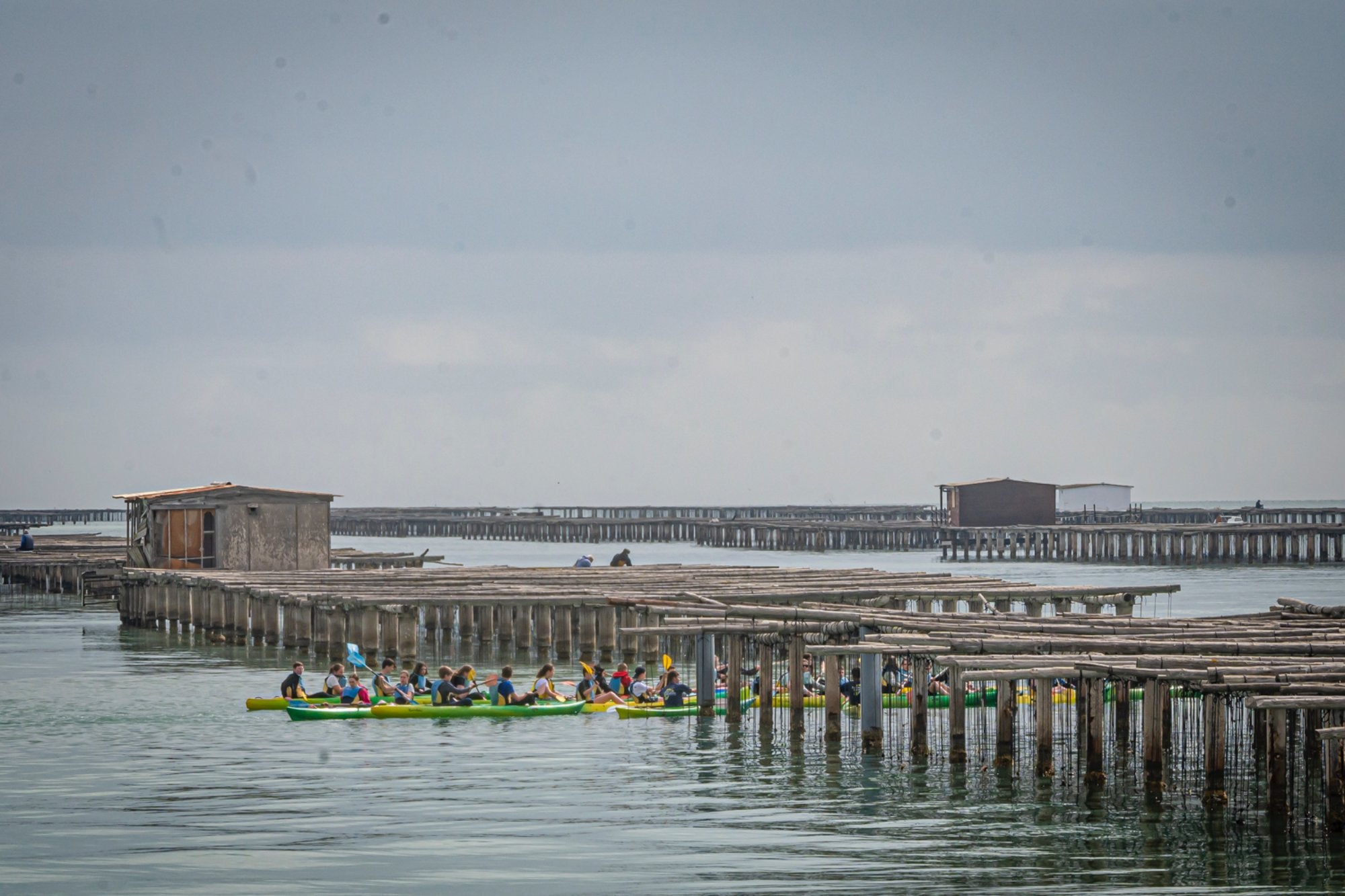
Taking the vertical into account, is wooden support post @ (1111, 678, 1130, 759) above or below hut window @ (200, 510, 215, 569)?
below

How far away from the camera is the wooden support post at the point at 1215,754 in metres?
21.8

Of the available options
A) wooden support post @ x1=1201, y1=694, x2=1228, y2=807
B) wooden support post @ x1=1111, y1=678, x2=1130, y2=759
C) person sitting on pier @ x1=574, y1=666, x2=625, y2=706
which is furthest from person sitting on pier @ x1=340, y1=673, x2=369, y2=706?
wooden support post @ x1=1201, y1=694, x2=1228, y2=807

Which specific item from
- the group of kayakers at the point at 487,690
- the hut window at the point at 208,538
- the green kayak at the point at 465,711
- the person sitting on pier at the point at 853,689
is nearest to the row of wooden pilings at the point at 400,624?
the hut window at the point at 208,538

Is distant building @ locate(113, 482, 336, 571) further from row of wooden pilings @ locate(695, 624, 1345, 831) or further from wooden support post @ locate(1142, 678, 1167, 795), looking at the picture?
wooden support post @ locate(1142, 678, 1167, 795)

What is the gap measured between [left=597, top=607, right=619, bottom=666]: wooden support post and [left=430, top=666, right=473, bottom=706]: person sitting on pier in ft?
33.1

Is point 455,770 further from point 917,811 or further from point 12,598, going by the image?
point 12,598

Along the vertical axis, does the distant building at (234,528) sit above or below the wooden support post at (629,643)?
above

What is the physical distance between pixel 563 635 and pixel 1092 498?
91400 millimetres

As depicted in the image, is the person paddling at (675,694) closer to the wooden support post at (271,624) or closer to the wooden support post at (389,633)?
the wooden support post at (389,633)

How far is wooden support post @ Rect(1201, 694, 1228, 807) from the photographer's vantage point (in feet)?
71.7

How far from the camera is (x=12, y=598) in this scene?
239ft

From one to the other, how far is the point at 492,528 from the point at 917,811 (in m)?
134

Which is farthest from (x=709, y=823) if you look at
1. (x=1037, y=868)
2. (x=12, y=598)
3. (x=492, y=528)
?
(x=492, y=528)

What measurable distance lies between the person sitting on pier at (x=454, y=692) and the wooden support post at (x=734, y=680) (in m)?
5.03
